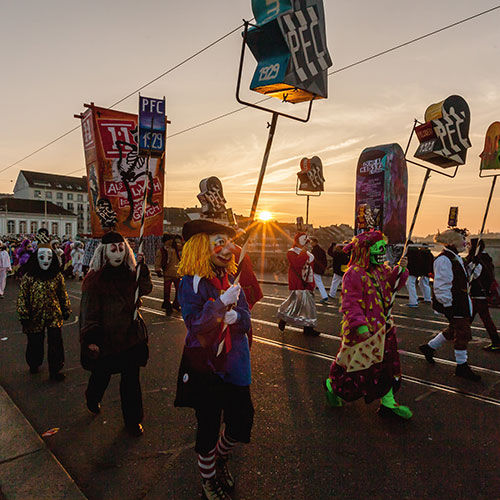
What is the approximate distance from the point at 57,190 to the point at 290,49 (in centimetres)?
9308

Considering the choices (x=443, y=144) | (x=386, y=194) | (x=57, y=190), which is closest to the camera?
(x=443, y=144)

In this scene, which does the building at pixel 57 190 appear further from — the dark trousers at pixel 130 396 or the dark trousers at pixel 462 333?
the dark trousers at pixel 462 333

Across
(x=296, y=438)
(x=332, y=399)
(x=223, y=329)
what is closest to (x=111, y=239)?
(x=223, y=329)

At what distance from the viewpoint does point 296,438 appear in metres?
3.19

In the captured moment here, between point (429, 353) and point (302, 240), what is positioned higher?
point (302, 240)

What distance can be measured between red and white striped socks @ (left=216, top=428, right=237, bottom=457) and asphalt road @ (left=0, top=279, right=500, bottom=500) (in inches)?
10.1

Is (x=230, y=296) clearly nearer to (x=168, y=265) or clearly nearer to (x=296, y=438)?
(x=296, y=438)

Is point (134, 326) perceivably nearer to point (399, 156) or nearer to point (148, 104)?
point (148, 104)

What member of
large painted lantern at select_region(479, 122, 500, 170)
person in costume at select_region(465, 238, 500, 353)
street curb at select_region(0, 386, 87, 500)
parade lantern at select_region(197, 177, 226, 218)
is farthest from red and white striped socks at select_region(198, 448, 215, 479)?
parade lantern at select_region(197, 177, 226, 218)

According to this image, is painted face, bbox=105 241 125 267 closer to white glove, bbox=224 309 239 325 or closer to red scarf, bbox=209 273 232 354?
red scarf, bbox=209 273 232 354

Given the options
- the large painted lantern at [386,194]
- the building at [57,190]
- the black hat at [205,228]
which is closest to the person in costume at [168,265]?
the black hat at [205,228]

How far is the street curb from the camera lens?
2.46 meters

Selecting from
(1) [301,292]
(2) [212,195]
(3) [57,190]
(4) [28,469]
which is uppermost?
(3) [57,190]

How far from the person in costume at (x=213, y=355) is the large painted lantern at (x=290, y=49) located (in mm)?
1204
